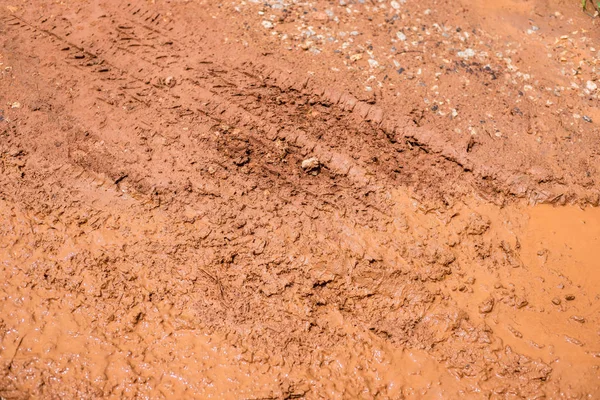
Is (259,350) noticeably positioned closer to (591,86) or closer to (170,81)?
(170,81)

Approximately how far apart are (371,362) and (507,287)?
1.17 metres

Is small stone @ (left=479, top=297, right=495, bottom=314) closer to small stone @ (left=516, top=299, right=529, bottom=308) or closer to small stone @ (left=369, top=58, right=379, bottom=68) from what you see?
small stone @ (left=516, top=299, right=529, bottom=308)

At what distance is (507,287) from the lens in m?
3.56

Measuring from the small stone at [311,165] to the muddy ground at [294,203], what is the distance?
2cm

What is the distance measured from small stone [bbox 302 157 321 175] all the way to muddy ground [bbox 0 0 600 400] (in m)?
0.02

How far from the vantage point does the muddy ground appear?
3.20 meters

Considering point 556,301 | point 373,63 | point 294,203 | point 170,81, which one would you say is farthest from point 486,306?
point 170,81

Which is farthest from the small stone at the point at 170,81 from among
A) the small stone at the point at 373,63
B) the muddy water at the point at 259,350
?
the small stone at the point at 373,63

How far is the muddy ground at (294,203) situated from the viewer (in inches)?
126

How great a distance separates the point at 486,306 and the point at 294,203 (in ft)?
5.14

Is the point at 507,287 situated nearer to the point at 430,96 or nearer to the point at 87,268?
the point at 430,96

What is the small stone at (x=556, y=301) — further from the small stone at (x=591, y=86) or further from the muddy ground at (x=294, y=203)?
the small stone at (x=591, y=86)

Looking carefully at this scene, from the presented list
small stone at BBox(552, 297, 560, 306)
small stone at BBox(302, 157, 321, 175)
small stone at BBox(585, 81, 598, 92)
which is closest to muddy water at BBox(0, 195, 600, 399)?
small stone at BBox(552, 297, 560, 306)

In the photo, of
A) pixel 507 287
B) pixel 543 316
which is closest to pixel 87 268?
pixel 507 287
